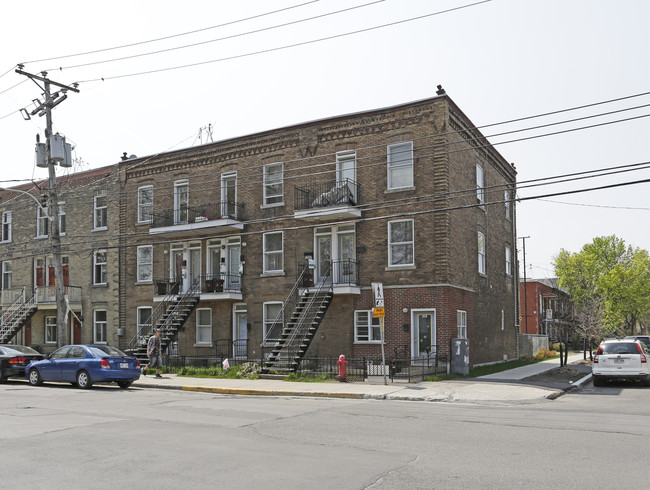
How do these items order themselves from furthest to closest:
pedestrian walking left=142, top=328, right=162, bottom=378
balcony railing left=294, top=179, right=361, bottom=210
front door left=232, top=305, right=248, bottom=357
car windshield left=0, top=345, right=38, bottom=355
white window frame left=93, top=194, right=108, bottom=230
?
1. white window frame left=93, top=194, right=108, bottom=230
2. front door left=232, top=305, right=248, bottom=357
3. balcony railing left=294, top=179, right=361, bottom=210
4. pedestrian walking left=142, top=328, right=162, bottom=378
5. car windshield left=0, top=345, right=38, bottom=355

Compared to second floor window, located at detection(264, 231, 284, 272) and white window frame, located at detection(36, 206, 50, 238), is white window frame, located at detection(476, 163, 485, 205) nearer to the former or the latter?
second floor window, located at detection(264, 231, 284, 272)

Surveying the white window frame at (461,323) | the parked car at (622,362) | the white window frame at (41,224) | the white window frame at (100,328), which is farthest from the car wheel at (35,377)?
the parked car at (622,362)

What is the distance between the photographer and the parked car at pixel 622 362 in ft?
67.5

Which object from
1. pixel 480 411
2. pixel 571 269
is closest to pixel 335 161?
pixel 480 411

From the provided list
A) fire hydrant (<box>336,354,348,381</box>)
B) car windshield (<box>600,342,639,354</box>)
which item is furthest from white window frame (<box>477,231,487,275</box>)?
→ fire hydrant (<box>336,354,348,381</box>)

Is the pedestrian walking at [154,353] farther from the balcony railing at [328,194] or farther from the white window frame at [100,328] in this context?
the white window frame at [100,328]

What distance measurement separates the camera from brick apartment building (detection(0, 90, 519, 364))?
2456cm

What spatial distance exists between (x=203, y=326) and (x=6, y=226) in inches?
697

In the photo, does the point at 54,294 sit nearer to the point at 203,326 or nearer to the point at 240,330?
the point at 203,326

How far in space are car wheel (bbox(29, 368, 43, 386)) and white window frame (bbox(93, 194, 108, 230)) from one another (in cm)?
1315

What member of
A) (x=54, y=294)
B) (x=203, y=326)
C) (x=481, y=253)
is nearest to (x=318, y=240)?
(x=203, y=326)

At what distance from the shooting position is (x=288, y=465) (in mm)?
8281

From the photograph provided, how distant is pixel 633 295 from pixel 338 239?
4247 centimetres

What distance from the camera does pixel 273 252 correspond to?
1109 inches
